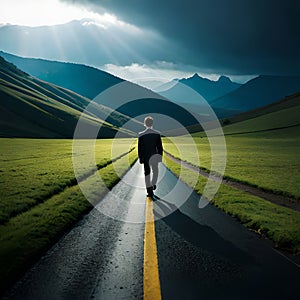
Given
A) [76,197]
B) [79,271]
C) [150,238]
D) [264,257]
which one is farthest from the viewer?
[76,197]

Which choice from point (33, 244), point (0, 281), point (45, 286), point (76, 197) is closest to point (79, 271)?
point (45, 286)

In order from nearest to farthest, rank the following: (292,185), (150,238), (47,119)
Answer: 1. (150,238)
2. (292,185)
3. (47,119)

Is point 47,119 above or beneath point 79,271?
above

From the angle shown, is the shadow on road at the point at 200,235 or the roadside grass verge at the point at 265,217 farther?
the roadside grass verge at the point at 265,217

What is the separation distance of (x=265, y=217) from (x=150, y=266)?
16.9ft

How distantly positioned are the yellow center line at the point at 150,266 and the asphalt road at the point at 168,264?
10 centimetres

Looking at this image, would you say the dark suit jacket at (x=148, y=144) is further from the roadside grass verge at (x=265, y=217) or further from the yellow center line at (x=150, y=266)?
the yellow center line at (x=150, y=266)

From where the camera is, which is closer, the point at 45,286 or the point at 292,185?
the point at 45,286

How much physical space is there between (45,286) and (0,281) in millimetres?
740

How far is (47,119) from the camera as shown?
487 feet

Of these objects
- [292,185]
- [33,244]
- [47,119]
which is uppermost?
[47,119]

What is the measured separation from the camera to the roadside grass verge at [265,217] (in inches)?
268

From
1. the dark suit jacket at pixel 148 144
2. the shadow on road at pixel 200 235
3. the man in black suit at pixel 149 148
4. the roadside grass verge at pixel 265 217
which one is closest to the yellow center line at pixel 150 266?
the shadow on road at pixel 200 235

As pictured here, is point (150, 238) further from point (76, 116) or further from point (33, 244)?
point (76, 116)
